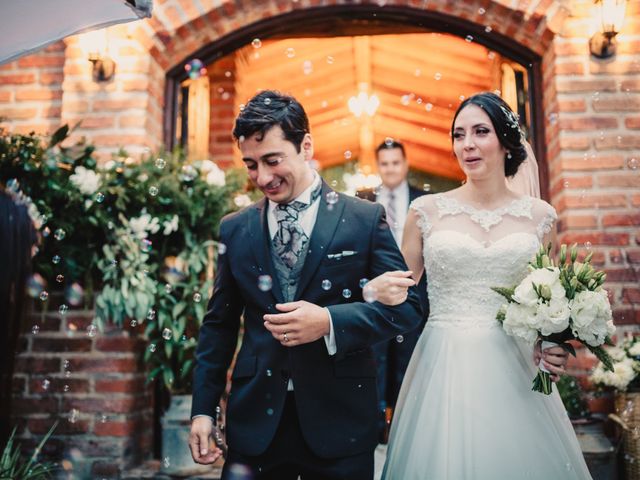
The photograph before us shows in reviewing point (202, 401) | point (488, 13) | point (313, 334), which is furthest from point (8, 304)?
point (488, 13)

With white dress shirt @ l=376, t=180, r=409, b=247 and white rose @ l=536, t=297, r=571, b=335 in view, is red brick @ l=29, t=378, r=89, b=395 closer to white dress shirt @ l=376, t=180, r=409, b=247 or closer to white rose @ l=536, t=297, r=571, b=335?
white dress shirt @ l=376, t=180, r=409, b=247

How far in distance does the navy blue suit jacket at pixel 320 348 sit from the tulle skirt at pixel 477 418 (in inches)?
17.2

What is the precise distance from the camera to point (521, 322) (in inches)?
80.6

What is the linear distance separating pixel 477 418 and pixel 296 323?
931 mm

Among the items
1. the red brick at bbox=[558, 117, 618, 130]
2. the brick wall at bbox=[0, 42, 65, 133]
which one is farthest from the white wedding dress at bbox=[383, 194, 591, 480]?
the brick wall at bbox=[0, 42, 65, 133]

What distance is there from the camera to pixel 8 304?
81.0 inches

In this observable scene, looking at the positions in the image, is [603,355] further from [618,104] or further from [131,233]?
[131,233]

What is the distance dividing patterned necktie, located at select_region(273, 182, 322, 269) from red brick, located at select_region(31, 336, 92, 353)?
2.17 meters

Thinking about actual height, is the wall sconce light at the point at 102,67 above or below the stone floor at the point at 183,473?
above

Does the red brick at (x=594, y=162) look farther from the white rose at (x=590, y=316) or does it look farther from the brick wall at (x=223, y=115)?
the brick wall at (x=223, y=115)

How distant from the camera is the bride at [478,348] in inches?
80.8

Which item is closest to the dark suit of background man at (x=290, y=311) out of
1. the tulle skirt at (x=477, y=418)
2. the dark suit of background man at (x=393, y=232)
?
the tulle skirt at (x=477, y=418)

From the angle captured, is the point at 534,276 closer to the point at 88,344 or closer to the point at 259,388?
the point at 259,388

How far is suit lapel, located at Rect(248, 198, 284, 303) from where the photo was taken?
1.77m
